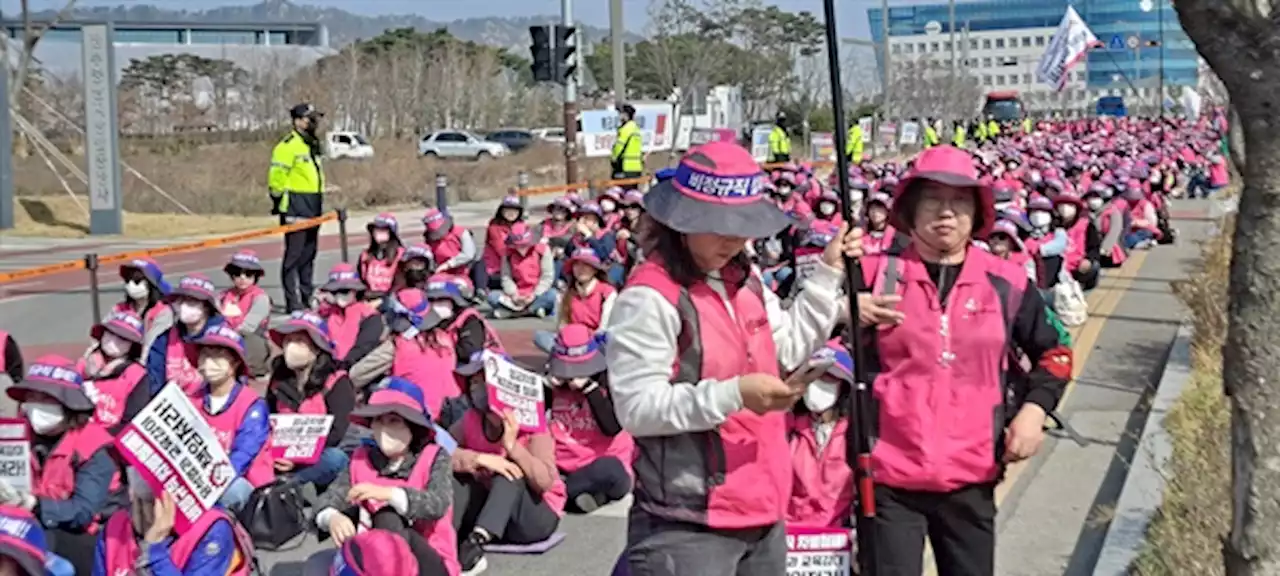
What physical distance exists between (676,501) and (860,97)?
71.1 meters

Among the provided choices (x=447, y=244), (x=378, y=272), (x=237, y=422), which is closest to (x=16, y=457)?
(x=237, y=422)

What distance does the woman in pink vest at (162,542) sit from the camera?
505 centimetres

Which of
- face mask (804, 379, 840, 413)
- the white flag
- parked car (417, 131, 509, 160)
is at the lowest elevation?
face mask (804, 379, 840, 413)

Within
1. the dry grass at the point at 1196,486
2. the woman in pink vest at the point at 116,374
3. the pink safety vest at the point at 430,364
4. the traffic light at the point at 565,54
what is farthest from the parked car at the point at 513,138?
the dry grass at the point at 1196,486

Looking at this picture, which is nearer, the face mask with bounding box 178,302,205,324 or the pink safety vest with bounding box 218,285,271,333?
the face mask with bounding box 178,302,205,324

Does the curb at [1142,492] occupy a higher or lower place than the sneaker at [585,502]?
higher

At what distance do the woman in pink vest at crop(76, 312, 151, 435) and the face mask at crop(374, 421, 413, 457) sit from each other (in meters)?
1.52

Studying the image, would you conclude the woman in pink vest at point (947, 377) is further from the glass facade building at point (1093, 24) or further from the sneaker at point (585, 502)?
the glass facade building at point (1093, 24)

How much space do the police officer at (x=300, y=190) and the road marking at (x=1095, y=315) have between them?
725 cm

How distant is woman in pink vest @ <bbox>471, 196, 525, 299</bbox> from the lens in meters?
15.4

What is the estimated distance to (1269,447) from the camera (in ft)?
11.2

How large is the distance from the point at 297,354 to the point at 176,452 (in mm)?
3326

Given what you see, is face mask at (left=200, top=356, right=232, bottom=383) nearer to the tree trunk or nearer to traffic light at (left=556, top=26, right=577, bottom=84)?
the tree trunk

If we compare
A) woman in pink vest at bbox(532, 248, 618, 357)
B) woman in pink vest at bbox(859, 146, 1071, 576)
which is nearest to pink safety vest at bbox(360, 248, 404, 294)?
woman in pink vest at bbox(532, 248, 618, 357)
